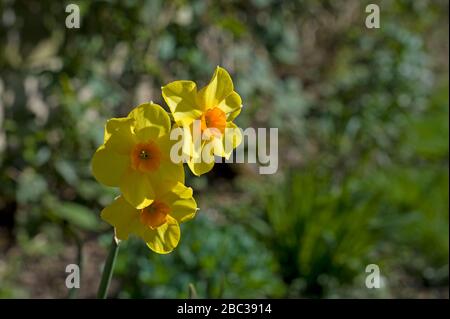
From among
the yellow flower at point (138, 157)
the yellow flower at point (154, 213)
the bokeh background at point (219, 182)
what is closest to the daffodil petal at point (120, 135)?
the yellow flower at point (138, 157)

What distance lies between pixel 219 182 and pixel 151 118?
243 cm

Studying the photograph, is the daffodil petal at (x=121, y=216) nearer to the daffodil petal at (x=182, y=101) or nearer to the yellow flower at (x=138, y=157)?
the yellow flower at (x=138, y=157)

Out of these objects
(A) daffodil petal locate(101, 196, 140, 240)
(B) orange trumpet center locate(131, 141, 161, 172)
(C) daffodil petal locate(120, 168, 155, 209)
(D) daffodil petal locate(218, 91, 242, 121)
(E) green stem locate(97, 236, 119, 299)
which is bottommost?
(E) green stem locate(97, 236, 119, 299)

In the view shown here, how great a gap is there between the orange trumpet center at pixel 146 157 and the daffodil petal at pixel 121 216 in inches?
3.7

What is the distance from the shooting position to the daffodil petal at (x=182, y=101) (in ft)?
4.97

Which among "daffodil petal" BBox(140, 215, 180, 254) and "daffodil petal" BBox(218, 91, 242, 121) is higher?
"daffodil petal" BBox(218, 91, 242, 121)

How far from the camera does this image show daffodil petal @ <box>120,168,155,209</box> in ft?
4.93

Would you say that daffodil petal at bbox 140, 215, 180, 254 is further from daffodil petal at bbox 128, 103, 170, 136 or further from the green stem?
daffodil petal at bbox 128, 103, 170, 136

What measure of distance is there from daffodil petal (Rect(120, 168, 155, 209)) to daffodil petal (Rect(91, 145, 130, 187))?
0.01 metres

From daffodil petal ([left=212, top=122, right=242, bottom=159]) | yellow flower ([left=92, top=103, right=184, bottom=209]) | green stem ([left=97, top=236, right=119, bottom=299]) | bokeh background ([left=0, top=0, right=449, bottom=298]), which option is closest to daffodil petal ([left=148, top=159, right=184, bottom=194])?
yellow flower ([left=92, top=103, right=184, bottom=209])

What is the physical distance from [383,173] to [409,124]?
0.46 metres

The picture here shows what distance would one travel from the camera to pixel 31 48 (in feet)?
10.7
